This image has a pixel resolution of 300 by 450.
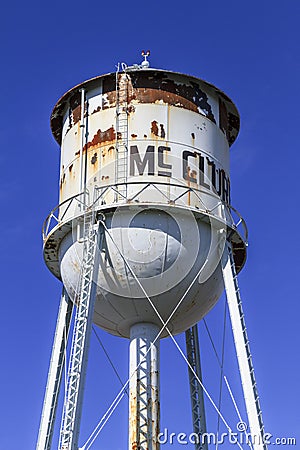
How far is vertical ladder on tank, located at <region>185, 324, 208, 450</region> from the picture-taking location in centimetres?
1439

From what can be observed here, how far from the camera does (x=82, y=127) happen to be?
1394 cm

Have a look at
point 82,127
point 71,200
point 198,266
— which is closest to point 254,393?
point 198,266

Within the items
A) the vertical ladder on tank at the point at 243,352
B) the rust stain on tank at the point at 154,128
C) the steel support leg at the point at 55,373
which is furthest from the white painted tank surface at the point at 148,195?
the steel support leg at the point at 55,373

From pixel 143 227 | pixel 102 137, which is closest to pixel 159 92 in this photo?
pixel 102 137

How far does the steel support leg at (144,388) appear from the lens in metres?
13.4

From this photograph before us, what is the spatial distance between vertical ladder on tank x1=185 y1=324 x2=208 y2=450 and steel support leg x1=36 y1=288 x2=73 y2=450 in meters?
2.35

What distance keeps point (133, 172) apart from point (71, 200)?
122 centimetres

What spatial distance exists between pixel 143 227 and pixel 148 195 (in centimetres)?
53

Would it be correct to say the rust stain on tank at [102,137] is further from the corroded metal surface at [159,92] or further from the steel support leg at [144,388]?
the steel support leg at [144,388]

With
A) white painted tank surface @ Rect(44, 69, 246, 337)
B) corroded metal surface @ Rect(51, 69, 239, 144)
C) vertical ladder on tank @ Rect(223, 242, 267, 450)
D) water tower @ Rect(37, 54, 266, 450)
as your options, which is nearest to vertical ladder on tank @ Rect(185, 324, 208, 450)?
water tower @ Rect(37, 54, 266, 450)

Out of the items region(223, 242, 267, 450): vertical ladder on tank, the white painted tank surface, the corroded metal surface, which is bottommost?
region(223, 242, 267, 450): vertical ladder on tank

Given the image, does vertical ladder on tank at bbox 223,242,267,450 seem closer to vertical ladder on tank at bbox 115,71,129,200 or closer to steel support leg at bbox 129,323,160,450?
steel support leg at bbox 129,323,160,450

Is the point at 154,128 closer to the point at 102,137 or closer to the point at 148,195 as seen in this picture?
the point at 102,137

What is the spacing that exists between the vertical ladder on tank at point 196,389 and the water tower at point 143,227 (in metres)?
0.04
